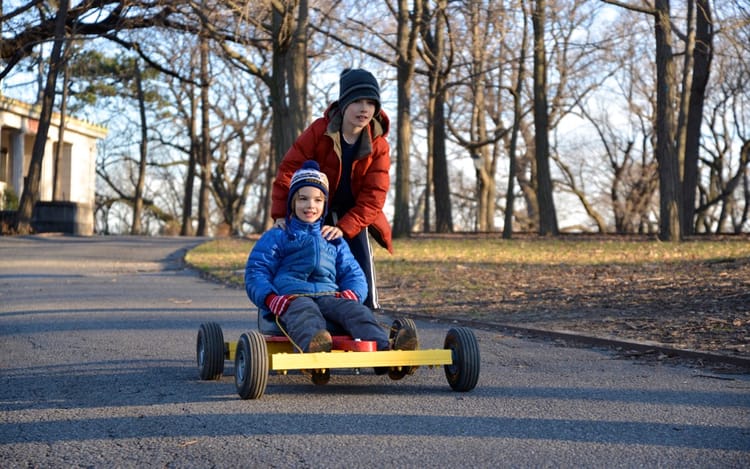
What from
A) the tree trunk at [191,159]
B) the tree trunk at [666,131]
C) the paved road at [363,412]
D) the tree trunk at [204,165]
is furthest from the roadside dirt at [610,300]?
the tree trunk at [191,159]

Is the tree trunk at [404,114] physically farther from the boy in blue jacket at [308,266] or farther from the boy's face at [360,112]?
the boy in blue jacket at [308,266]

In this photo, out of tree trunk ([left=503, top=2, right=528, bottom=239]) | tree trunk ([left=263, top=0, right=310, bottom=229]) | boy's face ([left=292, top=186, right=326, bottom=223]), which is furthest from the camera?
tree trunk ([left=503, top=2, right=528, bottom=239])

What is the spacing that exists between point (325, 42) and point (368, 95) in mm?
19450

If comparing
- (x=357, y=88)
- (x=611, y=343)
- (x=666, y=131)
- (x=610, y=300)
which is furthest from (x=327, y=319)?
(x=666, y=131)

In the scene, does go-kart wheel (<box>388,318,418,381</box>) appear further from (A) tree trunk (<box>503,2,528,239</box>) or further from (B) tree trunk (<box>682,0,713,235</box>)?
(B) tree trunk (<box>682,0,713,235</box>)

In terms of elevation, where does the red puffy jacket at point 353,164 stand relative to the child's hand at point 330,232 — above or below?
above

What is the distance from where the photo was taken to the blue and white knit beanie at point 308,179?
5941mm

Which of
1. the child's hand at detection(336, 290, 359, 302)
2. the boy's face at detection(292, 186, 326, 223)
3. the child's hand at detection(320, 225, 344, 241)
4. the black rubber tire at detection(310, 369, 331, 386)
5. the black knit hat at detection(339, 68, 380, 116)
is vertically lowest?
the black rubber tire at detection(310, 369, 331, 386)

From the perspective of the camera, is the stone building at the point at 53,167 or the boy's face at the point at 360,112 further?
the stone building at the point at 53,167

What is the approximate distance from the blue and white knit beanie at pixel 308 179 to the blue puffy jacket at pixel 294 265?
0.61ft

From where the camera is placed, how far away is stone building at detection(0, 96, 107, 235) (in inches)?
1310

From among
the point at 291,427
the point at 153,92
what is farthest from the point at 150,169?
the point at 291,427

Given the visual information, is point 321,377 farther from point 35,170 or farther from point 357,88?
point 35,170

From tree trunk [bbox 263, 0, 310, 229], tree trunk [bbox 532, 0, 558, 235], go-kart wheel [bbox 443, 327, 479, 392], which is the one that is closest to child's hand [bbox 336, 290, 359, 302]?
go-kart wheel [bbox 443, 327, 479, 392]
